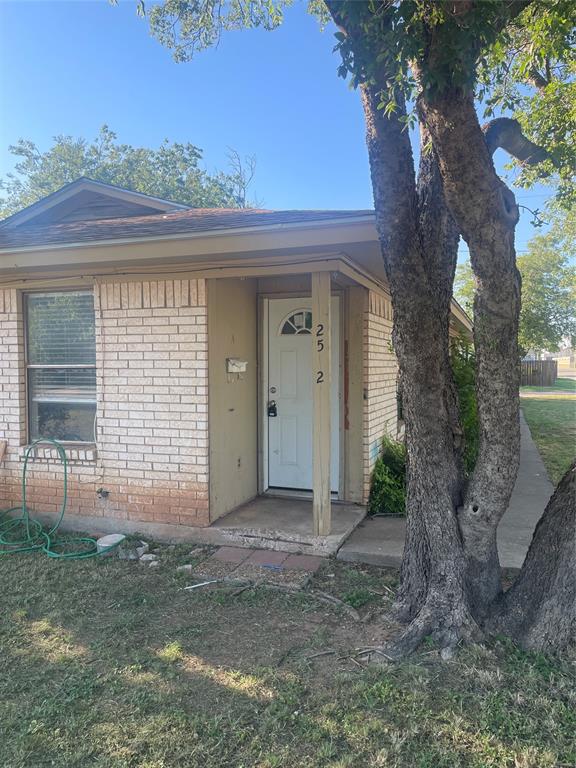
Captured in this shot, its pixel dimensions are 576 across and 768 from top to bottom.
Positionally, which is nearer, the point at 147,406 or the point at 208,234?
the point at 208,234

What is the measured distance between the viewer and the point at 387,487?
5.86 metres

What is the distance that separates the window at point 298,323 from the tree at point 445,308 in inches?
110

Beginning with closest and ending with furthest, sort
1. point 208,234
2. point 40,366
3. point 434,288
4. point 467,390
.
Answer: point 434,288 < point 208,234 < point 40,366 < point 467,390

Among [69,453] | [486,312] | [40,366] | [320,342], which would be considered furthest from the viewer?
[40,366]

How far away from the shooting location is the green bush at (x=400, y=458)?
5742 millimetres

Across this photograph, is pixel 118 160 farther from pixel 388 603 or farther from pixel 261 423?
pixel 388 603

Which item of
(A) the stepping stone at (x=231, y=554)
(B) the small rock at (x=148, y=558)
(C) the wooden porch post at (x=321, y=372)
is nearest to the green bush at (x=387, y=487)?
(C) the wooden porch post at (x=321, y=372)

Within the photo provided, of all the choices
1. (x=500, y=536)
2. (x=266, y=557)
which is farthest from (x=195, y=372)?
(x=500, y=536)

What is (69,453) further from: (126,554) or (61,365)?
(126,554)

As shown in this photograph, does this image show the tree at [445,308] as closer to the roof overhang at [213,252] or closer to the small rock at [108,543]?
the roof overhang at [213,252]

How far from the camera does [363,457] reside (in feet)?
18.8

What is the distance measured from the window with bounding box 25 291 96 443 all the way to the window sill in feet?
0.32

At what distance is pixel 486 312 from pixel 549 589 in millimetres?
1615

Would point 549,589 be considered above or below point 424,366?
below
